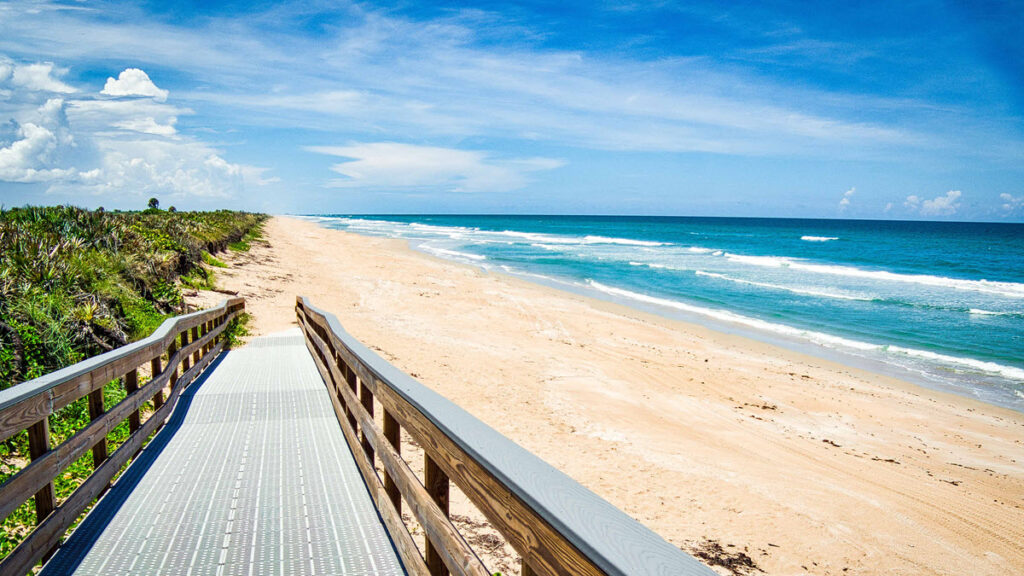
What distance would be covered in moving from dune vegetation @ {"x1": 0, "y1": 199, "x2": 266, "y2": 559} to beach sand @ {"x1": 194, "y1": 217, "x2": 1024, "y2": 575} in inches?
135

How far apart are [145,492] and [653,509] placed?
4614 millimetres

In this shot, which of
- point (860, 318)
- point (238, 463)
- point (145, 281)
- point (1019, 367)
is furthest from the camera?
point (860, 318)

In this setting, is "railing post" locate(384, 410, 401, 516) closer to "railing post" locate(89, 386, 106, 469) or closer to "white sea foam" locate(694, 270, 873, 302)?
"railing post" locate(89, 386, 106, 469)

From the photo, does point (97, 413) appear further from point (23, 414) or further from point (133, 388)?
point (23, 414)

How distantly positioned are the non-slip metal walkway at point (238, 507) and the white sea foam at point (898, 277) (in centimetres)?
3644

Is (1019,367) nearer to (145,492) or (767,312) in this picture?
(767,312)

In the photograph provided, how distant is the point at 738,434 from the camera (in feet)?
28.6

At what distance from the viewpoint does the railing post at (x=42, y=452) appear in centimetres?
282

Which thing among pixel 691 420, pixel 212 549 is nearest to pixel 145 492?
pixel 212 549

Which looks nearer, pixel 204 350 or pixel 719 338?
pixel 204 350

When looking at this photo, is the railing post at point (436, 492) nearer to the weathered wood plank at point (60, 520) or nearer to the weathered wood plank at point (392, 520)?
the weathered wood plank at point (392, 520)

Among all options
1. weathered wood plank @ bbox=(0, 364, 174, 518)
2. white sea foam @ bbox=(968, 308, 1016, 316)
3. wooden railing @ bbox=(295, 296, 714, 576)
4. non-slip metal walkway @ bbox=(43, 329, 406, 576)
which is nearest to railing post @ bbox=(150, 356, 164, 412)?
non-slip metal walkway @ bbox=(43, 329, 406, 576)

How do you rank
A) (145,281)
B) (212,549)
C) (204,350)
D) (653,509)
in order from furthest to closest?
(145,281)
(204,350)
(653,509)
(212,549)

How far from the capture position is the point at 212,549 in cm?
302
